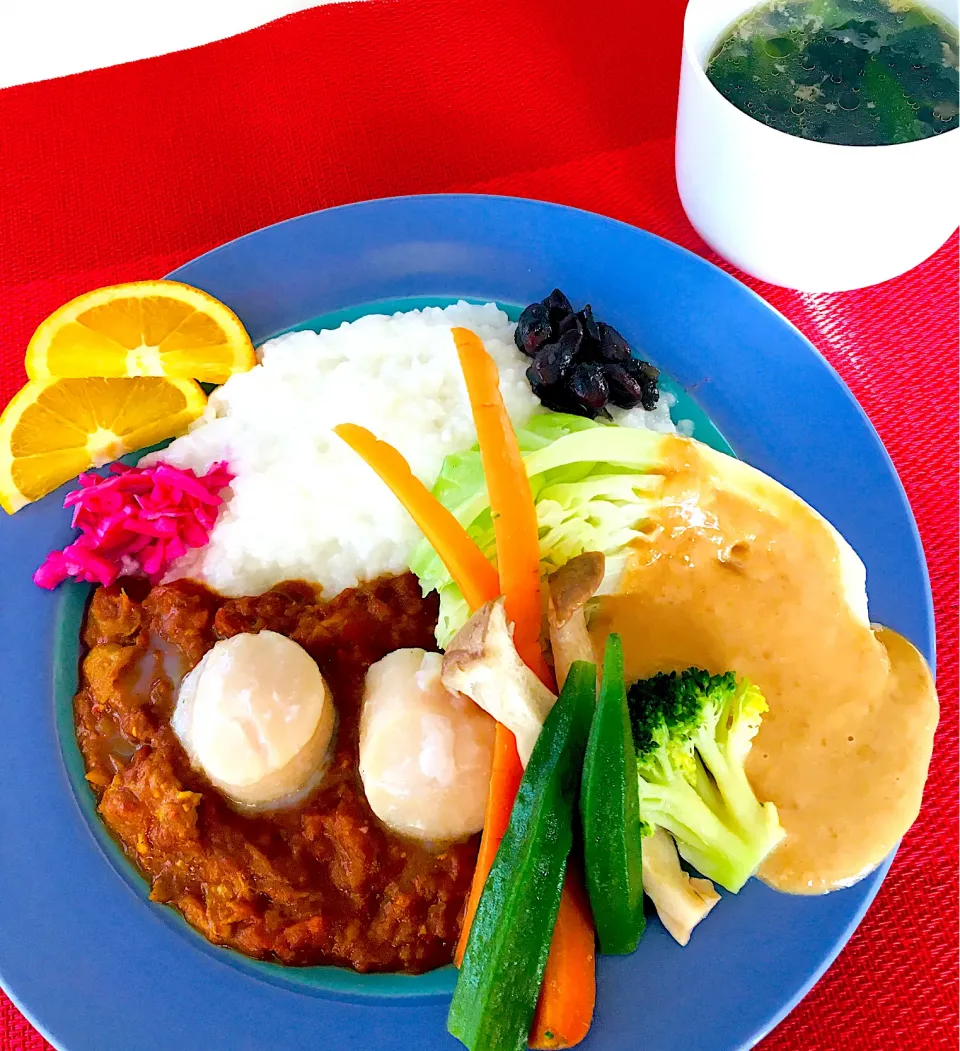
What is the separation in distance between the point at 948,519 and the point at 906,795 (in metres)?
0.74

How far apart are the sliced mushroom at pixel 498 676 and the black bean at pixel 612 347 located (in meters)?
0.72

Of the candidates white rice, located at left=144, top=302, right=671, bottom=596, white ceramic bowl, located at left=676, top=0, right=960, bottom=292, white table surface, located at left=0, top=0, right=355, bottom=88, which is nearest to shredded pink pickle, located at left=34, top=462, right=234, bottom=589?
white rice, located at left=144, top=302, right=671, bottom=596

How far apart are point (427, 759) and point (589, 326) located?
3.21 ft

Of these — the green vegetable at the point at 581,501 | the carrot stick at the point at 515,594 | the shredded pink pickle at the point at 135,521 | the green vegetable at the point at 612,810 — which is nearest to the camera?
the green vegetable at the point at 612,810

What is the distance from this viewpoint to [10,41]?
2.75 metres

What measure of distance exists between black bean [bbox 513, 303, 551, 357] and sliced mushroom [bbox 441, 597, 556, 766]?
734 mm

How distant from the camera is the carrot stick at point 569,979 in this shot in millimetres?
1491

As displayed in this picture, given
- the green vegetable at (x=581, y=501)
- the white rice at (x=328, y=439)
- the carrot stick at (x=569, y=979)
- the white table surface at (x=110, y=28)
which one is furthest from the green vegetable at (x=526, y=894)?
the white table surface at (x=110, y=28)

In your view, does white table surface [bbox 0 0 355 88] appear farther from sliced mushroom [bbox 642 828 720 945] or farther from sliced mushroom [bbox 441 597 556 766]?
sliced mushroom [bbox 642 828 720 945]

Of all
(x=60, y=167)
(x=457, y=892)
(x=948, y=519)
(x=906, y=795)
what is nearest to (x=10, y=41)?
(x=60, y=167)

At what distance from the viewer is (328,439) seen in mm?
2107

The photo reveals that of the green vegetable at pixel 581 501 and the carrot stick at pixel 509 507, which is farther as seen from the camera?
the green vegetable at pixel 581 501

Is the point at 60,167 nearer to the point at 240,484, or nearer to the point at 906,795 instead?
the point at 240,484

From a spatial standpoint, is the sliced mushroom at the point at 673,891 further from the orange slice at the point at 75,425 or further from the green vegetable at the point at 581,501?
the orange slice at the point at 75,425
